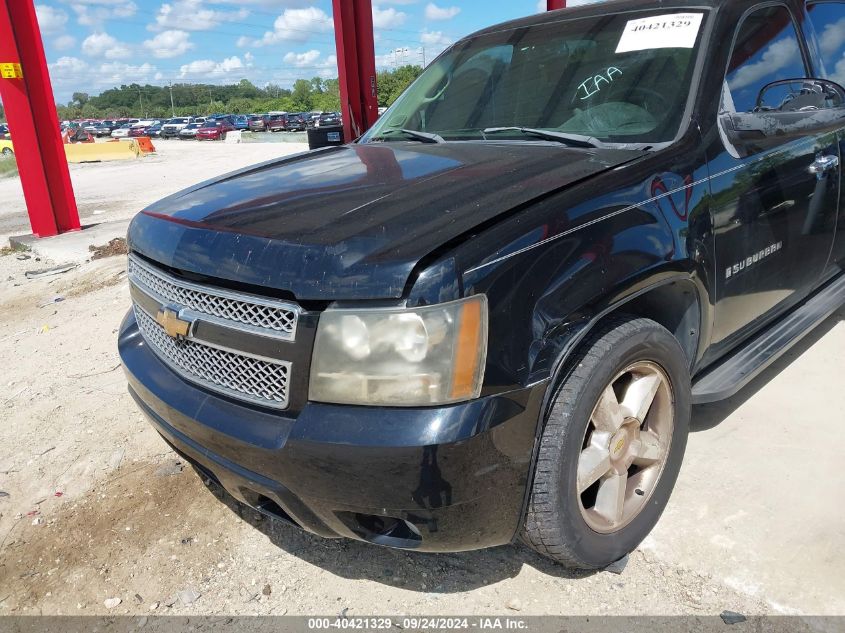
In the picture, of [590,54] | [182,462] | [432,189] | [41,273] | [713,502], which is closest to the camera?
[432,189]

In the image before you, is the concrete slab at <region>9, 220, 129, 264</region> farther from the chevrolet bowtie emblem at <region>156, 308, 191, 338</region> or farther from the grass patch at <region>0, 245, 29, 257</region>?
the chevrolet bowtie emblem at <region>156, 308, 191, 338</region>

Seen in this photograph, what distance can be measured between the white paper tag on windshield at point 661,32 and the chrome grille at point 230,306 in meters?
1.95

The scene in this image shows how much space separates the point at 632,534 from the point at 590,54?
6.61ft

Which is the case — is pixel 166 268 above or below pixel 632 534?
above

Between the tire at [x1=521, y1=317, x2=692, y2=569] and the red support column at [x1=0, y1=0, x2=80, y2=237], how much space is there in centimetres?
851

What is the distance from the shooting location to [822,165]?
3018 mm

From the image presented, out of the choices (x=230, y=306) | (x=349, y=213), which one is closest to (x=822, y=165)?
(x=349, y=213)

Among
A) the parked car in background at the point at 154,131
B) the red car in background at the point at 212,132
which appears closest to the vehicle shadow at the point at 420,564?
the red car in background at the point at 212,132

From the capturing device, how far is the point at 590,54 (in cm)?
287

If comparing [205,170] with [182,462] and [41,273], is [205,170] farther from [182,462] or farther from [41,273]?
[182,462]

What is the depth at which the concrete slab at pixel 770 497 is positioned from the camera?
2182mm

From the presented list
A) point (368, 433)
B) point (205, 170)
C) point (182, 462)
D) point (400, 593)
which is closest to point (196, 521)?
point (182, 462)

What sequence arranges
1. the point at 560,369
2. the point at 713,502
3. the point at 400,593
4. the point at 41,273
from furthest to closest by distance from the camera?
1. the point at 41,273
2. the point at 713,502
3. the point at 400,593
4. the point at 560,369

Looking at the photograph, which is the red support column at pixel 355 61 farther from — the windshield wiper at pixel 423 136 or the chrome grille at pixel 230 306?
the chrome grille at pixel 230 306
